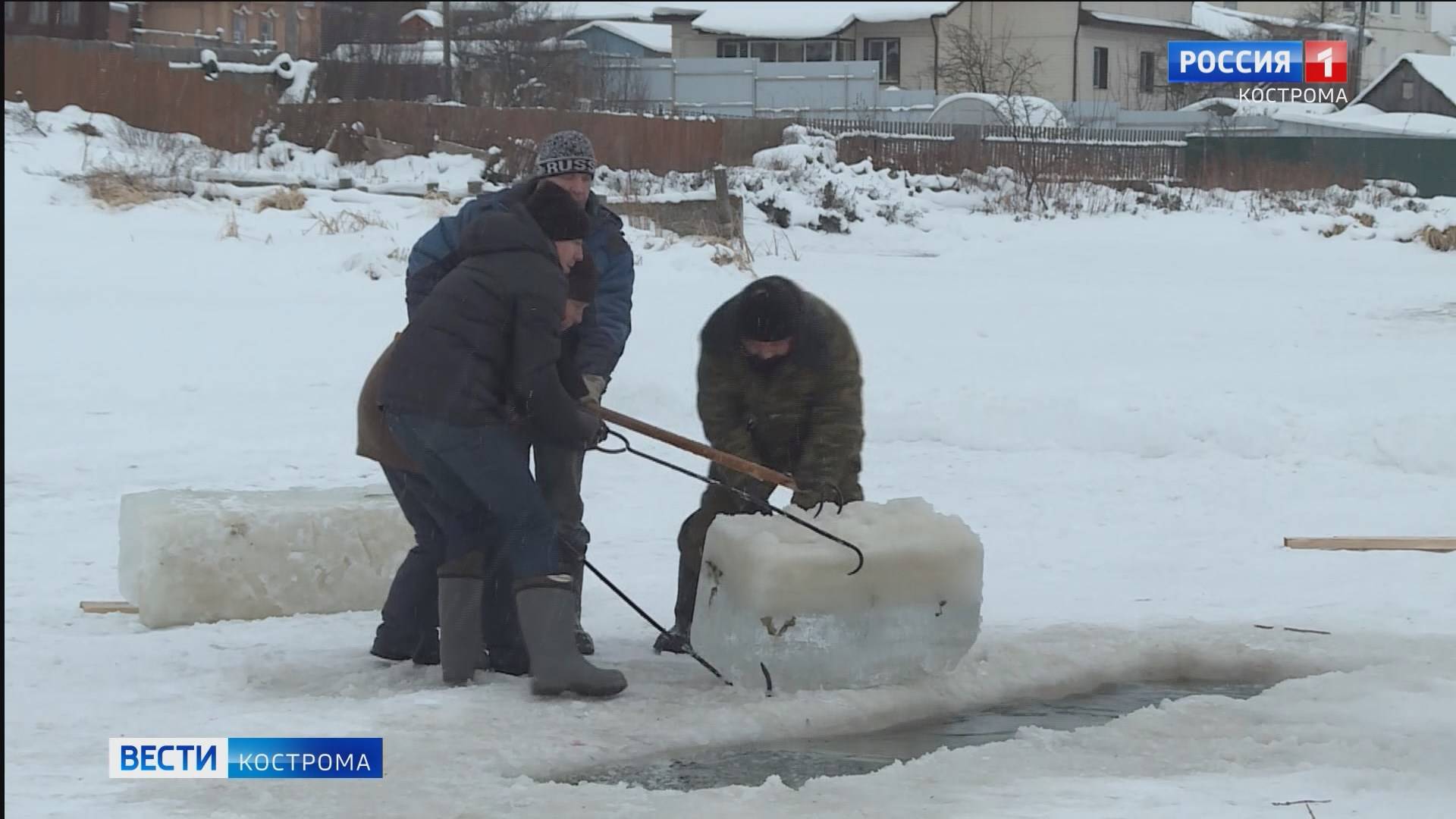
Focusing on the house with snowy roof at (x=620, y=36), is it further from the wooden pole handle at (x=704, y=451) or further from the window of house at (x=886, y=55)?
the wooden pole handle at (x=704, y=451)

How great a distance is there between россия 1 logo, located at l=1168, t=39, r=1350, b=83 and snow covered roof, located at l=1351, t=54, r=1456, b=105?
4.79ft

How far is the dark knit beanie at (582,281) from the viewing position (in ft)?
17.2

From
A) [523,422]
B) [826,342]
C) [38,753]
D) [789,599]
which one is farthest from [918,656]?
[38,753]

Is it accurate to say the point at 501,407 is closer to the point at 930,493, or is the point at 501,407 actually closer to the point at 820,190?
the point at 930,493

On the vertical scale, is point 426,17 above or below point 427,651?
above

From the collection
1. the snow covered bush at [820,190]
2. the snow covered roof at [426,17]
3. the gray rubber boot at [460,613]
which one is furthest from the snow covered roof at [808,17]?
the snow covered roof at [426,17]

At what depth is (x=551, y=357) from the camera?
16.2ft

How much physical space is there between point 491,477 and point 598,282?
2.88 feet

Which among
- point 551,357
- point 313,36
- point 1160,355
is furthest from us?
point 313,36

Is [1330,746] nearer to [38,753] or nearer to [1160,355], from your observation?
[38,753]

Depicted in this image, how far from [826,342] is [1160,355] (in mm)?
6772

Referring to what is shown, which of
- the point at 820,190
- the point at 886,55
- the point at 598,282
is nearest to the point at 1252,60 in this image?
the point at 886,55

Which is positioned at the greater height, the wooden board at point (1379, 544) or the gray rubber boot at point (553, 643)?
the gray rubber boot at point (553, 643)

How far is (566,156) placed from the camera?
17.9 ft
